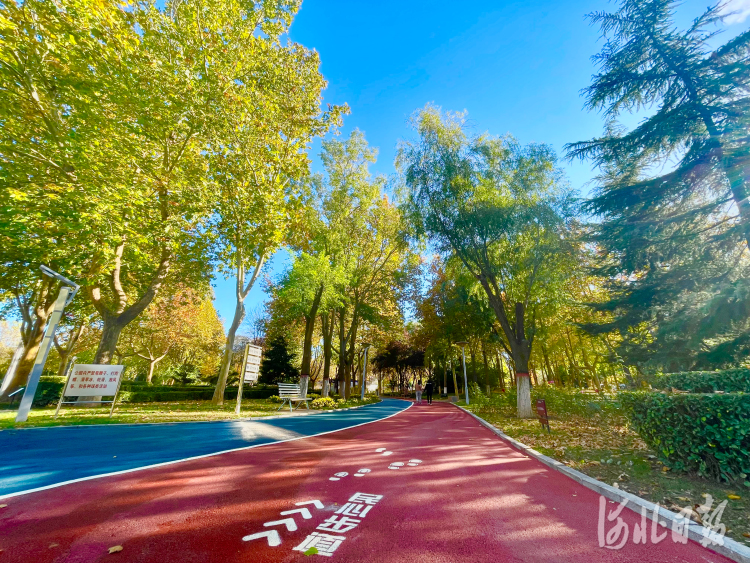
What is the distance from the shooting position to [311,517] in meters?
2.91

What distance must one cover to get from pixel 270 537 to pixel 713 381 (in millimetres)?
7889

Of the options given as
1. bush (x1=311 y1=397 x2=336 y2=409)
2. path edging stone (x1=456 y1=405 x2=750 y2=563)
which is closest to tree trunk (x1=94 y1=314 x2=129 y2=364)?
bush (x1=311 y1=397 x2=336 y2=409)

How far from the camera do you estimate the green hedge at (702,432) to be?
3678 mm

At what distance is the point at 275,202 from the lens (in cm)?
1300

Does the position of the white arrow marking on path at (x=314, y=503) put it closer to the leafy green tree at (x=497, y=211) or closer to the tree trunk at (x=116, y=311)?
the leafy green tree at (x=497, y=211)

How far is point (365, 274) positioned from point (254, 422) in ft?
46.6

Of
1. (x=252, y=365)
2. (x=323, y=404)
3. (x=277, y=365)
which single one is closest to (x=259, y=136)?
(x=252, y=365)

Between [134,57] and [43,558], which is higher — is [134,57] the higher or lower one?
the higher one

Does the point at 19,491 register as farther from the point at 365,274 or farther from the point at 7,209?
the point at 365,274

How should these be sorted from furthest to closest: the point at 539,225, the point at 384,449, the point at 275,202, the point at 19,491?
the point at 275,202 → the point at 539,225 → the point at 384,449 → the point at 19,491

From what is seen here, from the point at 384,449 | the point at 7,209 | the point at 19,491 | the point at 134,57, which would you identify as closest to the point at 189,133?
the point at 134,57
